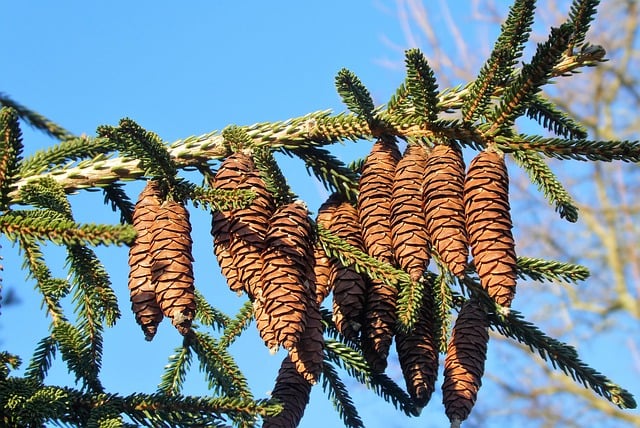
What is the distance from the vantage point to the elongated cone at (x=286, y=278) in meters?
1.57

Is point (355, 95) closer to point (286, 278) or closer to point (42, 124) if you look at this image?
point (286, 278)

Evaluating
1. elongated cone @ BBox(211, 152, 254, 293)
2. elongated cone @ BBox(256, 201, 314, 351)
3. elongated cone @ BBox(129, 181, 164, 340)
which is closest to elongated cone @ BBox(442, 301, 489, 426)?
elongated cone @ BBox(256, 201, 314, 351)

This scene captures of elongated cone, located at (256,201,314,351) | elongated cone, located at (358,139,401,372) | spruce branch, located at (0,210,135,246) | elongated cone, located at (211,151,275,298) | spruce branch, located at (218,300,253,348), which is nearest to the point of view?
spruce branch, located at (0,210,135,246)

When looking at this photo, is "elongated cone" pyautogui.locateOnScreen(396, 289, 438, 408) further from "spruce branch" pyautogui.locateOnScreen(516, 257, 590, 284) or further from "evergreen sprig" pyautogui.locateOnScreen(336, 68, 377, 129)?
"evergreen sprig" pyautogui.locateOnScreen(336, 68, 377, 129)

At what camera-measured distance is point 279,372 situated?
1899 mm

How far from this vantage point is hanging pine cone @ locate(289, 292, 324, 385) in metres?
1.65

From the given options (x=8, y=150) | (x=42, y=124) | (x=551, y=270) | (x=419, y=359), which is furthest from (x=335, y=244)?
(x=42, y=124)

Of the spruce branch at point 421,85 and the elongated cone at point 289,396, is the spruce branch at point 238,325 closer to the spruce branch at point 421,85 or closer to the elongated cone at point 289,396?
the elongated cone at point 289,396

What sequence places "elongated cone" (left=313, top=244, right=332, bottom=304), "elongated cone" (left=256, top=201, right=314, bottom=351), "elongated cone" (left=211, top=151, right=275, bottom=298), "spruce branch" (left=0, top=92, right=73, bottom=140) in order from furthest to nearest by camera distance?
"spruce branch" (left=0, top=92, right=73, bottom=140), "elongated cone" (left=313, top=244, right=332, bottom=304), "elongated cone" (left=211, top=151, right=275, bottom=298), "elongated cone" (left=256, top=201, right=314, bottom=351)

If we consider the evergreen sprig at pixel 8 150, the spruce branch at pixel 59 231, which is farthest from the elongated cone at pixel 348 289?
the evergreen sprig at pixel 8 150

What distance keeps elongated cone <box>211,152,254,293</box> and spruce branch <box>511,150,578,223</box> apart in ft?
1.91

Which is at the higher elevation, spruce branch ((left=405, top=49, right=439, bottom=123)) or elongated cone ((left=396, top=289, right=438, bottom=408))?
spruce branch ((left=405, top=49, right=439, bottom=123))

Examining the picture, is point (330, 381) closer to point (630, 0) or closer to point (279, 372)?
point (279, 372)

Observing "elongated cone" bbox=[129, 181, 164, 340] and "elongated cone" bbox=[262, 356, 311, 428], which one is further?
"elongated cone" bbox=[262, 356, 311, 428]
